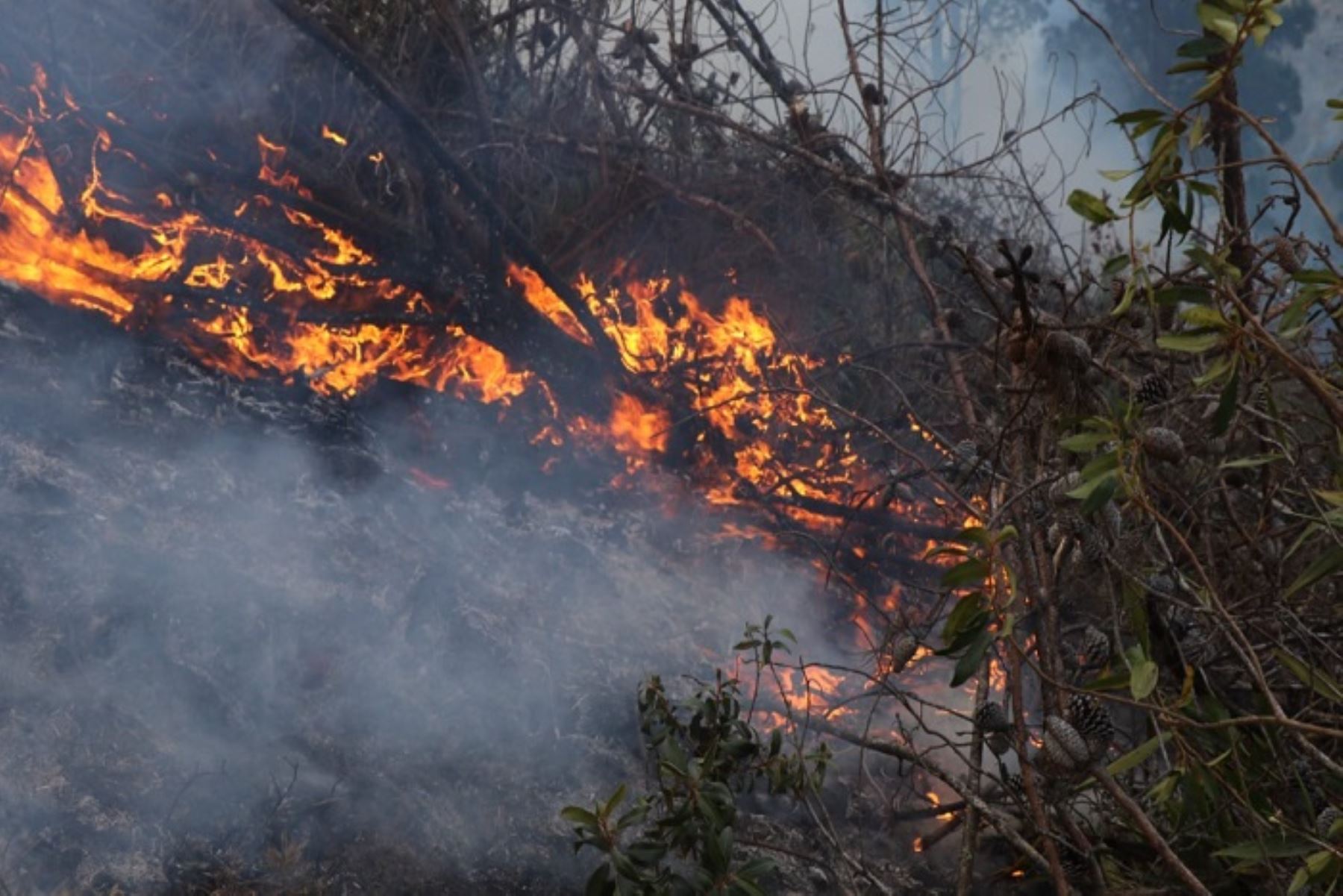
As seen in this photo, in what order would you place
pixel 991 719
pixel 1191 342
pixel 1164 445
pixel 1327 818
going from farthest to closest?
pixel 991 719 → pixel 1327 818 → pixel 1164 445 → pixel 1191 342

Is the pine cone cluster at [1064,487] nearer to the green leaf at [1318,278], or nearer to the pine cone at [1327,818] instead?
the green leaf at [1318,278]

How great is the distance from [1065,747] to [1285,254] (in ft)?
3.45

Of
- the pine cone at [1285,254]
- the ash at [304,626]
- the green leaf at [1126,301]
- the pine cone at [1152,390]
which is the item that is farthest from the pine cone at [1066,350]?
the ash at [304,626]

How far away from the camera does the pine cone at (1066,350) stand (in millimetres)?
2094

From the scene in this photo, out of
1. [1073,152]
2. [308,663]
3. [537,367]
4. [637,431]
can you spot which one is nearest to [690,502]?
[637,431]

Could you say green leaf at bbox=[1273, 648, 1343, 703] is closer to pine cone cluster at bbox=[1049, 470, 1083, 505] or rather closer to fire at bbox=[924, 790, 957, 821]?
pine cone cluster at bbox=[1049, 470, 1083, 505]

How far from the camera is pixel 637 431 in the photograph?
5.27 m

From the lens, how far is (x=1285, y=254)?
228cm

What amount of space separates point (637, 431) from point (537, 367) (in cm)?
53

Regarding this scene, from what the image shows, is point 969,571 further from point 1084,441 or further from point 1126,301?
point 1126,301

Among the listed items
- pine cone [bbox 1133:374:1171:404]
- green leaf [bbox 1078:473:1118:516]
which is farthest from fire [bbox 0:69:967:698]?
green leaf [bbox 1078:473:1118:516]

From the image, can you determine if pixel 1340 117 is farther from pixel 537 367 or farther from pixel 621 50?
pixel 621 50

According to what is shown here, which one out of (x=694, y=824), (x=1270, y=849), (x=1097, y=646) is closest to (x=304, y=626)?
(x=694, y=824)

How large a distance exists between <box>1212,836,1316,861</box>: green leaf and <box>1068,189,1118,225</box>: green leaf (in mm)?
1040
